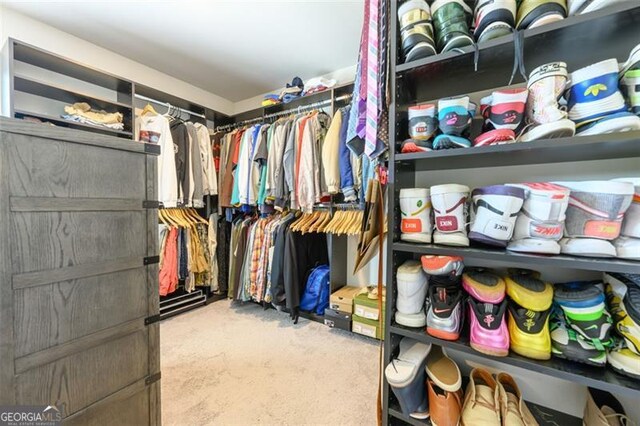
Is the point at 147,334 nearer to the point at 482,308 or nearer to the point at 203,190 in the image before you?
the point at 482,308

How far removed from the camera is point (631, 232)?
0.65 meters

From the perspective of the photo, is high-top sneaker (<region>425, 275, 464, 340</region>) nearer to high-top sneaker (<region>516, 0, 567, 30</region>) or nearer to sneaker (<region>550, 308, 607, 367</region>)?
sneaker (<region>550, 308, 607, 367</region>)

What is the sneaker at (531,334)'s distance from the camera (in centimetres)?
73

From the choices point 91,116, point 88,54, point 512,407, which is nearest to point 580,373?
point 512,407

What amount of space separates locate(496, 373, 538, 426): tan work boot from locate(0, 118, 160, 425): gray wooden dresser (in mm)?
1363

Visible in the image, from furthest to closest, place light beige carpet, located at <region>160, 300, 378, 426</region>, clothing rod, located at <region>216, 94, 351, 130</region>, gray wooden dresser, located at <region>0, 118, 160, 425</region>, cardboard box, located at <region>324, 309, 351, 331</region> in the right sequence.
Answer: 1. clothing rod, located at <region>216, 94, 351, 130</region>
2. cardboard box, located at <region>324, 309, 351, 331</region>
3. light beige carpet, located at <region>160, 300, 378, 426</region>
4. gray wooden dresser, located at <region>0, 118, 160, 425</region>

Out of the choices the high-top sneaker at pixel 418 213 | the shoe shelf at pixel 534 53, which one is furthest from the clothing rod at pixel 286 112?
the high-top sneaker at pixel 418 213

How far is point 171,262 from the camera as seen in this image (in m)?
2.19

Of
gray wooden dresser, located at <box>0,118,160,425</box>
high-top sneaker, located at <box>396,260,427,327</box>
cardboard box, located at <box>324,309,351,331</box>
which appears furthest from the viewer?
cardboard box, located at <box>324,309,351,331</box>

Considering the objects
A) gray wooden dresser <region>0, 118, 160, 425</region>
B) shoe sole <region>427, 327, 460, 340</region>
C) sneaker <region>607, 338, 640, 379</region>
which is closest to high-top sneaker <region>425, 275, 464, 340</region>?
shoe sole <region>427, 327, 460, 340</region>

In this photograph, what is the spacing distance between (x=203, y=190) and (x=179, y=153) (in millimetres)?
409

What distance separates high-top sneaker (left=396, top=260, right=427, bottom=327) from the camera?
35.8 inches

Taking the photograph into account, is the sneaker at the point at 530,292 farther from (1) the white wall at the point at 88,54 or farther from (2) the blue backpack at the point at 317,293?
(1) the white wall at the point at 88,54

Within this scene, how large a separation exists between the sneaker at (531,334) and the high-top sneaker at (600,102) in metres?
0.55
